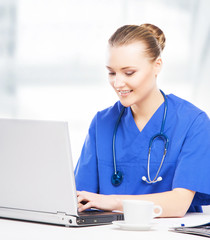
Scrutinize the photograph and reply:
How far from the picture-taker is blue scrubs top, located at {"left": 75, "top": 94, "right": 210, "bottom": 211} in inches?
63.6

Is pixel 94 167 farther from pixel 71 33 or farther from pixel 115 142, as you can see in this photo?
pixel 71 33

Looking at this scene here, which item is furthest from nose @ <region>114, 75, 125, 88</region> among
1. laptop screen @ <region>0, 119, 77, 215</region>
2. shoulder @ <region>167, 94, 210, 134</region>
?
laptop screen @ <region>0, 119, 77, 215</region>

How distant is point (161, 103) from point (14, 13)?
1685mm

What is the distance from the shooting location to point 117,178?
175cm

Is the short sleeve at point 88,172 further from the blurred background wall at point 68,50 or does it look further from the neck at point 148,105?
the blurred background wall at point 68,50

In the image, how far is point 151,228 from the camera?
1.24 m

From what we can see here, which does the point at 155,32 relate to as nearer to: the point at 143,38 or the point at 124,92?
the point at 143,38

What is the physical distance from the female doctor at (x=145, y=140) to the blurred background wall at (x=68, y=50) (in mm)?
1324

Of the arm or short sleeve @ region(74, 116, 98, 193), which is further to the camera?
short sleeve @ region(74, 116, 98, 193)

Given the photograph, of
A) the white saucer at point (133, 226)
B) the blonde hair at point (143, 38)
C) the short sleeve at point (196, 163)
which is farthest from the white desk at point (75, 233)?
the blonde hair at point (143, 38)

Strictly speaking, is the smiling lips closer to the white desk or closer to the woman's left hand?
the woman's left hand

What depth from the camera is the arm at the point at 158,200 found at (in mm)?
1439

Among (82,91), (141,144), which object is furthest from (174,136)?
(82,91)

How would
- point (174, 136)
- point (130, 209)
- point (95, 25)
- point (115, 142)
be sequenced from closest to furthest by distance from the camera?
point (130, 209) < point (174, 136) < point (115, 142) < point (95, 25)
